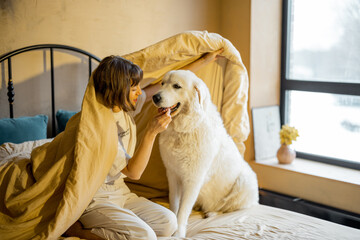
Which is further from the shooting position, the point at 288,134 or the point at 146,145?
the point at 288,134

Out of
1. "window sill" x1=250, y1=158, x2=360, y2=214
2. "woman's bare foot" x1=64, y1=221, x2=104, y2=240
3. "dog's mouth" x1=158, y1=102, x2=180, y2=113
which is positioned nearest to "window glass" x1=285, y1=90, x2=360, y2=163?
"window sill" x1=250, y1=158, x2=360, y2=214

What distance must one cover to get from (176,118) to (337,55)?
6.94 ft

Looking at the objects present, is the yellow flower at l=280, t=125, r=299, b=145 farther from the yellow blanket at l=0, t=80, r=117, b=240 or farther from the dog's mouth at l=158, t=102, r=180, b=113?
the yellow blanket at l=0, t=80, r=117, b=240

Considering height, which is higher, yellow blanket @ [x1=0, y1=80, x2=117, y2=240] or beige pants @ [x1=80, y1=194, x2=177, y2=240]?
yellow blanket @ [x1=0, y1=80, x2=117, y2=240]

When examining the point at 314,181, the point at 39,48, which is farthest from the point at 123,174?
the point at 314,181

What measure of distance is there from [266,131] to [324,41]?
1.03m

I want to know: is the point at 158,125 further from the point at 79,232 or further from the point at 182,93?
the point at 79,232

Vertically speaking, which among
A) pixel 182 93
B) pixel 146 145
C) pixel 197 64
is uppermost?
pixel 197 64

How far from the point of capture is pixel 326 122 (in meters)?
3.67

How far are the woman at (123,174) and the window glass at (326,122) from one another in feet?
7.20

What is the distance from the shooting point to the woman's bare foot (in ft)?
6.08

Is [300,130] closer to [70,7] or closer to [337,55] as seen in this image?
[337,55]

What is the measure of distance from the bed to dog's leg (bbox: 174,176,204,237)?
0.10m

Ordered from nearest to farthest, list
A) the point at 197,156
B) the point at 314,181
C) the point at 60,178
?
1. the point at 60,178
2. the point at 197,156
3. the point at 314,181
